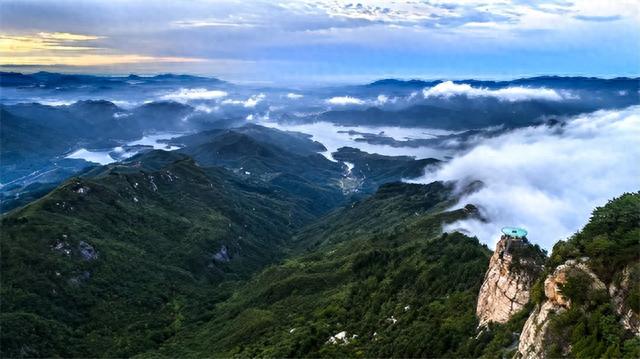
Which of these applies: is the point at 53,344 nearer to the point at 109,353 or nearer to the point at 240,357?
the point at 109,353

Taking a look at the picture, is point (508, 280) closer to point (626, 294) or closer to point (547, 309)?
point (547, 309)

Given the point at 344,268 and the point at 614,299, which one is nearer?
the point at 614,299

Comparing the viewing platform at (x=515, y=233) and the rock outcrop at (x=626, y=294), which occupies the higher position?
the rock outcrop at (x=626, y=294)

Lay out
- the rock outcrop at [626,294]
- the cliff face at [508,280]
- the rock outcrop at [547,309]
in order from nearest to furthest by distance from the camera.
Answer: the rock outcrop at [626,294] < the rock outcrop at [547,309] < the cliff face at [508,280]

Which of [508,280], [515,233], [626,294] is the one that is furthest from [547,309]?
[515,233]

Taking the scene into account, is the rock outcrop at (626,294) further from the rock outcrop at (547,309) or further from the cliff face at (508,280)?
the cliff face at (508,280)

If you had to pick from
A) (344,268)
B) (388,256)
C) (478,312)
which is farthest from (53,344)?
(478,312)

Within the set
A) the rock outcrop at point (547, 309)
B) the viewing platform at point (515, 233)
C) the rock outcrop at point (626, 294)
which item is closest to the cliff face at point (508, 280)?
the viewing platform at point (515, 233)
